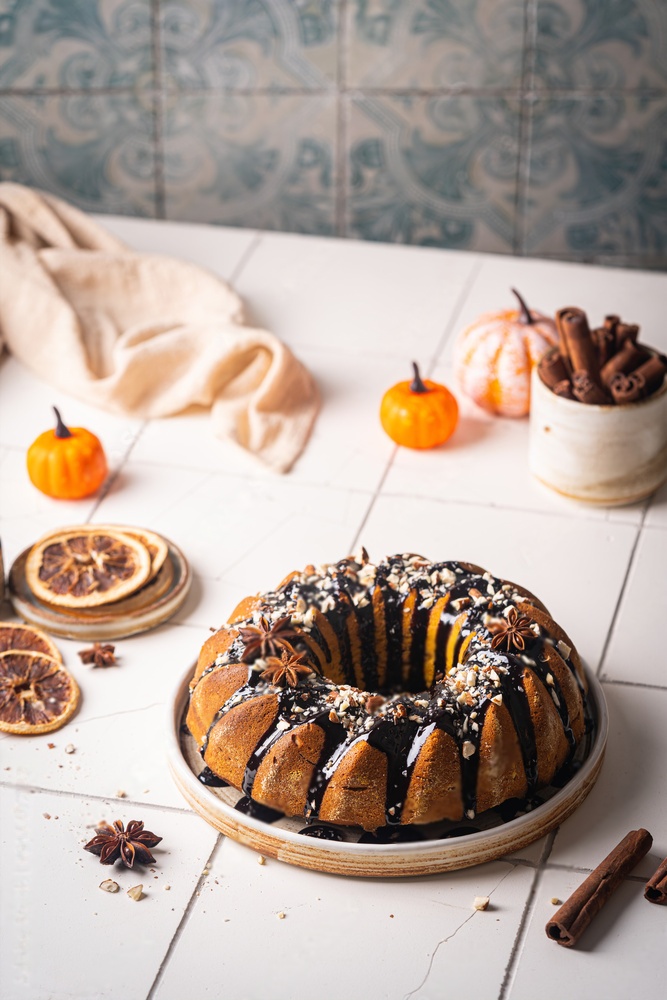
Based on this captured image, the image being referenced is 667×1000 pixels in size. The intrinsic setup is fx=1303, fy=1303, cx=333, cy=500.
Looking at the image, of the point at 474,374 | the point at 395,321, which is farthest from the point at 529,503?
the point at 395,321

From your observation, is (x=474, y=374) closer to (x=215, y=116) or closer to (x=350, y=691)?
(x=350, y=691)

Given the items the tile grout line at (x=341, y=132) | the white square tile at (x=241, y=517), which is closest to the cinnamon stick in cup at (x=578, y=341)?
the white square tile at (x=241, y=517)

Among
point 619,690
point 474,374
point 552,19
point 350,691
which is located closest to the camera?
point 350,691

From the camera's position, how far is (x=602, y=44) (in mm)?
3863

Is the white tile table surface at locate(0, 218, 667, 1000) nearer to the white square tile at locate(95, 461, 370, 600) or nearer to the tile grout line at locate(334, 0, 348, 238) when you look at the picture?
the white square tile at locate(95, 461, 370, 600)

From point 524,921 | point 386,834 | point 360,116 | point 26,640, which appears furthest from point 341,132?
point 524,921

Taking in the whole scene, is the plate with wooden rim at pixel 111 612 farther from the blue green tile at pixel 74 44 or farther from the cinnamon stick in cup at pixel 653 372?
the blue green tile at pixel 74 44

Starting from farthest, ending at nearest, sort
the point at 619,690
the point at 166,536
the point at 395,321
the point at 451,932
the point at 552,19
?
the point at 552,19
the point at 395,321
the point at 166,536
the point at 619,690
the point at 451,932

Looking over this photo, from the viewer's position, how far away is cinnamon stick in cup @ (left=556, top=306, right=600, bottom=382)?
2.59m

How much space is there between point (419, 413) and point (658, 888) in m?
1.26

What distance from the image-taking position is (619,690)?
7.23ft

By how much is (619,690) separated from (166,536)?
0.95 metres

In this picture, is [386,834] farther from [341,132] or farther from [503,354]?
[341,132]

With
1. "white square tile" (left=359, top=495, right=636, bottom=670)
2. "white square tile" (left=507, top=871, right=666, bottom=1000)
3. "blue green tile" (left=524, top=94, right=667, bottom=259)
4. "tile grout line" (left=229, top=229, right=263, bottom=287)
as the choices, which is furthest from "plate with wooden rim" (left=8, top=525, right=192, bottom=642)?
"blue green tile" (left=524, top=94, right=667, bottom=259)
